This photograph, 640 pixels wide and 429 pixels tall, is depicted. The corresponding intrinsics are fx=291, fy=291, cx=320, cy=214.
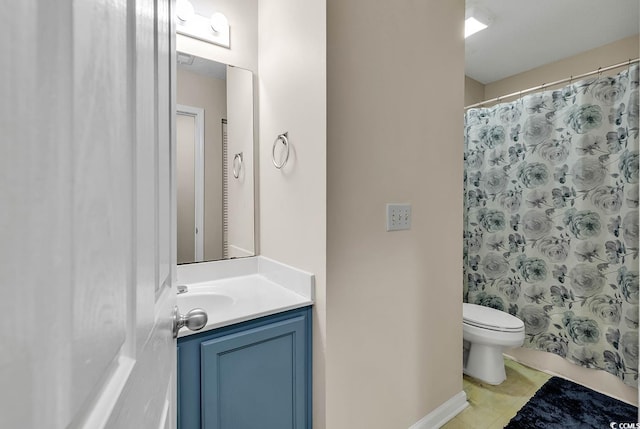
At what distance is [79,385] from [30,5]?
27 cm

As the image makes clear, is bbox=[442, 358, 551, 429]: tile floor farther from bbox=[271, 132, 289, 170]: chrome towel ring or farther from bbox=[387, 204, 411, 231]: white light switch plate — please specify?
bbox=[271, 132, 289, 170]: chrome towel ring

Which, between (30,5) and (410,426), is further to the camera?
(410,426)

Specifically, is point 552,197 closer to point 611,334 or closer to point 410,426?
point 611,334

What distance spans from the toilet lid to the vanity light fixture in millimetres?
2278

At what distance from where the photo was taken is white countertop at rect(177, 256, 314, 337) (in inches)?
43.9

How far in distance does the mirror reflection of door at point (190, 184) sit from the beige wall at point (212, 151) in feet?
0.09

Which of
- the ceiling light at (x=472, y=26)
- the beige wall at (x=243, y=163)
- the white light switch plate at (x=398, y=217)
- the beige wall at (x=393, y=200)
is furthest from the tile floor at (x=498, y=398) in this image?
the ceiling light at (x=472, y=26)

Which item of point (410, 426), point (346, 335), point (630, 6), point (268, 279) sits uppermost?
point (630, 6)

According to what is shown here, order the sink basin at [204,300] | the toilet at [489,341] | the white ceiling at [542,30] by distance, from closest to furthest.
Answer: the sink basin at [204,300], the toilet at [489,341], the white ceiling at [542,30]

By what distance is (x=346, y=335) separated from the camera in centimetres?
122

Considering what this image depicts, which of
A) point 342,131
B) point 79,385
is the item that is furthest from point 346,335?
point 79,385

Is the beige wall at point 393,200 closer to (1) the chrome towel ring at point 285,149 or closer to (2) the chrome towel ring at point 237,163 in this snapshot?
(1) the chrome towel ring at point 285,149

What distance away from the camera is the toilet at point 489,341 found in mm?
1827

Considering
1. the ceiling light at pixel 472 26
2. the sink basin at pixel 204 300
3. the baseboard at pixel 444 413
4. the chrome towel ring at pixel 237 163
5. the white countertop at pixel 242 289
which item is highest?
the ceiling light at pixel 472 26
